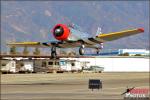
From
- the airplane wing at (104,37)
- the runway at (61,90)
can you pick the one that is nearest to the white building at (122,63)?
the airplane wing at (104,37)

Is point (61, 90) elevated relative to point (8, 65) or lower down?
lower down

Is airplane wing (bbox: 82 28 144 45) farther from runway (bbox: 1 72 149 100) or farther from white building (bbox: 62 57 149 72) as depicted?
white building (bbox: 62 57 149 72)

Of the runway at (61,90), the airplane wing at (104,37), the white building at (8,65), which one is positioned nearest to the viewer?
the runway at (61,90)

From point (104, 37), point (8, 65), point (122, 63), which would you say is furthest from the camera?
point (122, 63)

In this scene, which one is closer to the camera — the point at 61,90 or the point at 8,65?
the point at 61,90

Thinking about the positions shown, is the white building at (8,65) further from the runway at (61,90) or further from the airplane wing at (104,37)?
the airplane wing at (104,37)

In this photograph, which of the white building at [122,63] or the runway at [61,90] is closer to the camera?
the runway at [61,90]

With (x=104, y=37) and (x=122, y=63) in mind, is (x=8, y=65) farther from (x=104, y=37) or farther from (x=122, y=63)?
(x=122, y=63)

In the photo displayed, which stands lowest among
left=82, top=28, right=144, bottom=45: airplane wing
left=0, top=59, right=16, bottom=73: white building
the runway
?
the runway

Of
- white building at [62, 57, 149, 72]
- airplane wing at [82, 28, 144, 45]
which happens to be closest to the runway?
airplane wing at [82, 28, 144, 45]

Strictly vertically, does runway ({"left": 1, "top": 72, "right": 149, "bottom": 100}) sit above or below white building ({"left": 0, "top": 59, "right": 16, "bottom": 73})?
below

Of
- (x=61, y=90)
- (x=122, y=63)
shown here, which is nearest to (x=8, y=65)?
(x=122, y=63)

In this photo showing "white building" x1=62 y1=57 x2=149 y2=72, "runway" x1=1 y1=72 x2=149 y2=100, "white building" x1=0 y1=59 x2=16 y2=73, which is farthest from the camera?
"white building" x1=62 y1=57 x2=149 y2=72

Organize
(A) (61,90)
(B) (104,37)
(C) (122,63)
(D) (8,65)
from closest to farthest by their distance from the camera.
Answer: (A) (61,90) → (B) (104,37) → (D) (8,65) → (C) (122,63)
